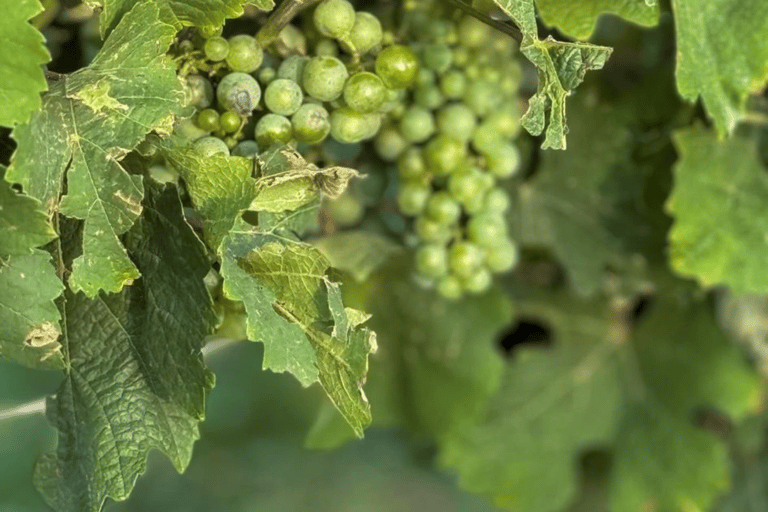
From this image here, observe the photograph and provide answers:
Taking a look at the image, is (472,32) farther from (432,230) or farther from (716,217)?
(716,217)

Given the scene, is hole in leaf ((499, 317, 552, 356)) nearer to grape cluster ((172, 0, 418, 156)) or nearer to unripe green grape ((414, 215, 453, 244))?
unripe green grape ((414, 215, 453, 244))

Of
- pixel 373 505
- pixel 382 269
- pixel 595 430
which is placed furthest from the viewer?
pixel 373 505

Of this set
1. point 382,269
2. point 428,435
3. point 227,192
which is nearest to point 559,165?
point 382,269

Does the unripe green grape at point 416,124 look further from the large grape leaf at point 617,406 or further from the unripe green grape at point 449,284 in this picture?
the large grape leaf at point 617,406

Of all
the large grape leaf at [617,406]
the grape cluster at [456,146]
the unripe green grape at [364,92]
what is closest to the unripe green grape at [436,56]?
the grape cluster at [456,146]

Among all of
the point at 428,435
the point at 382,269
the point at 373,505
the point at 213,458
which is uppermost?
the point at 382,269

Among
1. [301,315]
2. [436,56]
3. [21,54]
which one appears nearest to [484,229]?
[436,56]

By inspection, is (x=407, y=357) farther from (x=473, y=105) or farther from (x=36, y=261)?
(x=36, y=261)
